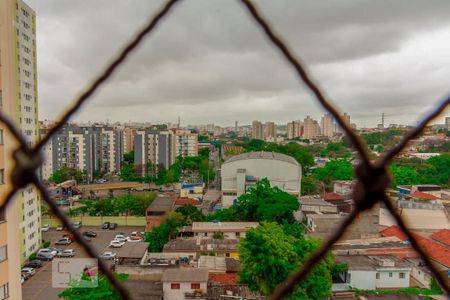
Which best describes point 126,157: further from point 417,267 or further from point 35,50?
point 417,267

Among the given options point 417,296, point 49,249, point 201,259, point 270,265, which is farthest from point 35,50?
point 417,296

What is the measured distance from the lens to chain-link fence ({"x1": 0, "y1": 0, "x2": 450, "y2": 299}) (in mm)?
299

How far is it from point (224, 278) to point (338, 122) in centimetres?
520

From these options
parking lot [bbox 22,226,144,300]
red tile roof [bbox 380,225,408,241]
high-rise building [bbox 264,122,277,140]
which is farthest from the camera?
high-rise building [bbox 264,122,277,140]

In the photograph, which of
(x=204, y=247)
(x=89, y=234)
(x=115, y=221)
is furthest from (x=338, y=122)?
(x=115, y=221)

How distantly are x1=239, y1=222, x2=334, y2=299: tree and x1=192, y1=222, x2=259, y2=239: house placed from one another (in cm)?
263

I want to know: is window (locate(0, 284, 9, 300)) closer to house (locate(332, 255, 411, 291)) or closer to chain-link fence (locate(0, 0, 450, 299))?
chain-link fence (locate(0, 0, 450, 299))

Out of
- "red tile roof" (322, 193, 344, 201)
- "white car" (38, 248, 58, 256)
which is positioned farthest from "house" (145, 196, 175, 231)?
"red tile roof" (322, 193, 344, 201)

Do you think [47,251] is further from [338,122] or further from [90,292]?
[338,122]

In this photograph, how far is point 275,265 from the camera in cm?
406

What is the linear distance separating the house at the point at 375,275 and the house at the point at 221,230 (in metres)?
2.25

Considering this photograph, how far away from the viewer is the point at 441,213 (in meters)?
7.62

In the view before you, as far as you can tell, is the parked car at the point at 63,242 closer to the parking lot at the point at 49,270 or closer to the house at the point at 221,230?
the parking lot at the point at 49,270

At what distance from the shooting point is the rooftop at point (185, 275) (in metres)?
4.53
